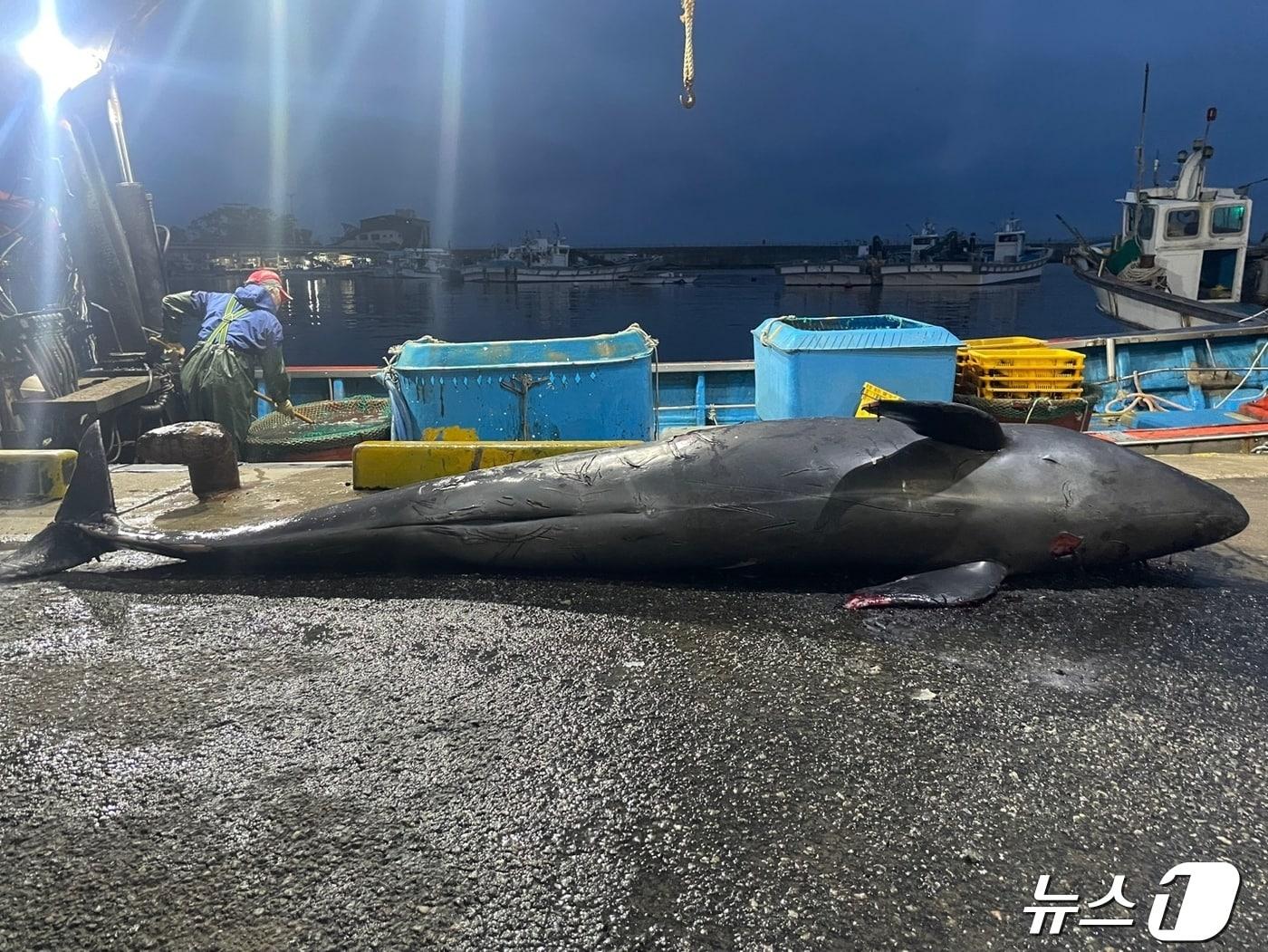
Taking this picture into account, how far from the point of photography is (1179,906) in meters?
2.08

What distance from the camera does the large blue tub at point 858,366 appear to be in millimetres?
7977

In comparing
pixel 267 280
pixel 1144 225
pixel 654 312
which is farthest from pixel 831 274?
pixel 267 280

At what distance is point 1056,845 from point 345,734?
2.42 meters

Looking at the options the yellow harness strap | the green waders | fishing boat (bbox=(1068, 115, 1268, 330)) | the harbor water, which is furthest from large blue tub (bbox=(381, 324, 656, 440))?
the harbor water

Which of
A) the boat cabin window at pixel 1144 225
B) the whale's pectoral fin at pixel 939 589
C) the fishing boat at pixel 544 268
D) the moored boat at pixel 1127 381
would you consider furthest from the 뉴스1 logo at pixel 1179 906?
the fishing boat at pixel 544 268

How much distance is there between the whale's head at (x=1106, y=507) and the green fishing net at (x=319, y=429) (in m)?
6.73

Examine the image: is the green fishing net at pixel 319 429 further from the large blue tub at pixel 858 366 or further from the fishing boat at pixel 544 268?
the fishing boat at pixel 544 268

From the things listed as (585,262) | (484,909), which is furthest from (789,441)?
(585,262)

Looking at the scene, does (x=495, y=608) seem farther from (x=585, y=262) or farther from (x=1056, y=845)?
(x=585, y=262)

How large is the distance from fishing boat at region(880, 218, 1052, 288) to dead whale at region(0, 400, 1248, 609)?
68941 mm

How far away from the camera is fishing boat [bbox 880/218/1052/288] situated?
222ft

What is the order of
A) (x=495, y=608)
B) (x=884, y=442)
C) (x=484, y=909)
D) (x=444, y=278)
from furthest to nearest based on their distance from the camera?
(x=444, y=278), (x=884, y=442), (x=495, y=608), (x=484, y=909)

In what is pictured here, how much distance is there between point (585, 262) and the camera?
9375 cm

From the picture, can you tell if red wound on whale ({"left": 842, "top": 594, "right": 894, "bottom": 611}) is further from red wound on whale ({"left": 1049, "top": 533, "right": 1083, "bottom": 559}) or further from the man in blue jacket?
the man in blue jacket
